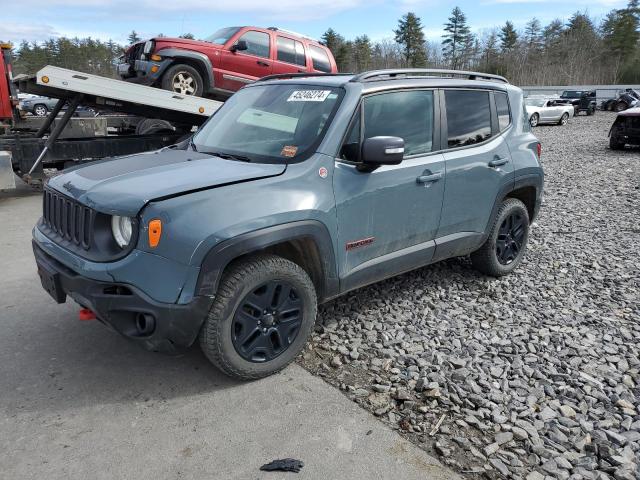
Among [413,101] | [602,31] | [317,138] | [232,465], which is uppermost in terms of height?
[602,31]

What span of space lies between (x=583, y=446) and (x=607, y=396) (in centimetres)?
58

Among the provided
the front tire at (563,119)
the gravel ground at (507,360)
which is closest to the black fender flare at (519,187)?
the gravel ground at (507,360)

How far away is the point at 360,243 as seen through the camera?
11.5ft

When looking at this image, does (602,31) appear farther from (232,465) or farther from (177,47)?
(232,465)

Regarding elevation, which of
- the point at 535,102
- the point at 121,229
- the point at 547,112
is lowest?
the point at 121,229

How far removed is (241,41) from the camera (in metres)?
9.98

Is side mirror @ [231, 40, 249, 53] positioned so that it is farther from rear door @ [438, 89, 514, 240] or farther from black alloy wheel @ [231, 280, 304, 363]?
black alloy wheel @ [231, 280, 304, 363]

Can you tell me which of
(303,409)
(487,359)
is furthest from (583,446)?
(303,409)

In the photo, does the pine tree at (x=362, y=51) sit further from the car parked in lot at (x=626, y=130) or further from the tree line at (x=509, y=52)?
the car parked in lot at (x=626, y=130)

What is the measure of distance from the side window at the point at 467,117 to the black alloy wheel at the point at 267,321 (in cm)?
194

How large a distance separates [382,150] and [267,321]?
1303mm

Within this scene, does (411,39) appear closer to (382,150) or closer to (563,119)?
(563,119)

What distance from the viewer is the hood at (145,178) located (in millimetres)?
2803

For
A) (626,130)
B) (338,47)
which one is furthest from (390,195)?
(338,47)
